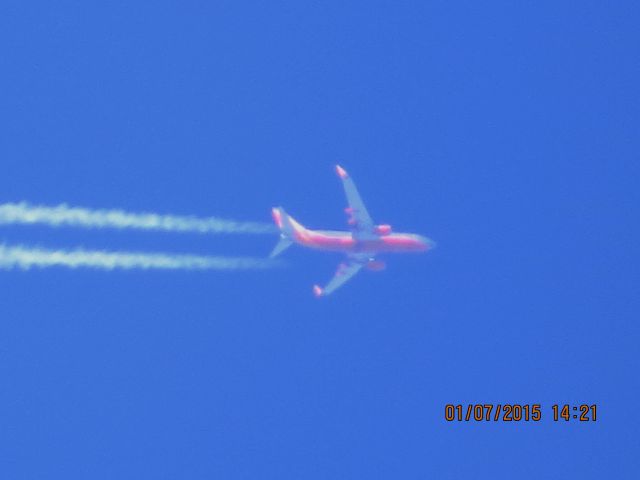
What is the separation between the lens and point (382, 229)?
75.0m

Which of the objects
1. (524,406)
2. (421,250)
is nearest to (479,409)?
(524,406)

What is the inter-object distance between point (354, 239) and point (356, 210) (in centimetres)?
115

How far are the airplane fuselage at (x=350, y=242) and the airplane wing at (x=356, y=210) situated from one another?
0.37 metres

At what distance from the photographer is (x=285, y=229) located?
Result: 245ft

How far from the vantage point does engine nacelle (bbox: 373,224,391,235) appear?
74.9 metres

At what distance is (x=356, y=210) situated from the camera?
7475 centimetres

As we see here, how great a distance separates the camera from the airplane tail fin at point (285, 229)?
2933 inches

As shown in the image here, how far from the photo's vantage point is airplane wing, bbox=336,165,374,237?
7438 cm

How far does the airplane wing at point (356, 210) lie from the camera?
74375 millimetres

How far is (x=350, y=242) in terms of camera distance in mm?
75250

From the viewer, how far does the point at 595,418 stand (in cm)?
7412

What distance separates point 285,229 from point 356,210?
269 cm

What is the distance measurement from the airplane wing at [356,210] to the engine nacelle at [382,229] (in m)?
0.18

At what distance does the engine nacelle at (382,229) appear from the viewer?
7494 cm
